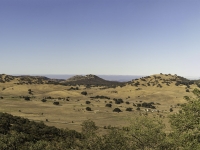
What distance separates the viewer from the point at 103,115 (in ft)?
202

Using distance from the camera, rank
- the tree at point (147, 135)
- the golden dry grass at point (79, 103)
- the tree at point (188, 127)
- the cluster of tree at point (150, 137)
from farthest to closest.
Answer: the golden dry grass at point (79, 103) < the tree at point (147, 135) < the cluster of tree at point (150, 137) < the tree at point (188, 127)

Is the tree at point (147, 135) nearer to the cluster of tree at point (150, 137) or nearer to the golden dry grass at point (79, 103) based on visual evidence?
the cluster of tree at point (150, 137)

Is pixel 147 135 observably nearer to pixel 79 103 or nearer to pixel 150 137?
pixel 150 137

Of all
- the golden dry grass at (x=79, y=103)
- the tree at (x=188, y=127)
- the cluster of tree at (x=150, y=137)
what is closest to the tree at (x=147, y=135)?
the cluster of tree at (x=150, y=137)

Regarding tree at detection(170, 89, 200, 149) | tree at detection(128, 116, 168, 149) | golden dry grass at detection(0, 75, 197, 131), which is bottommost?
golden dry grass at detection(0, 75, 197, 131)

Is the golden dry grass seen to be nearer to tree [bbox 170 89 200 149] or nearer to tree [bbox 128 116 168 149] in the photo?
tree [bbox 128 116 168 149]

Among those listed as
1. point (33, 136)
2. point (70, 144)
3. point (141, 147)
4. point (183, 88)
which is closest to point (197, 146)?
point (141, 147)

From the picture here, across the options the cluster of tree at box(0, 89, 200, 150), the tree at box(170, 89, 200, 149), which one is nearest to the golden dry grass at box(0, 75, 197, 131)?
the cluster of tree at box(0, 89, 200, 150)

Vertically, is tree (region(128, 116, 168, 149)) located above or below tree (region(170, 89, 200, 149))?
below

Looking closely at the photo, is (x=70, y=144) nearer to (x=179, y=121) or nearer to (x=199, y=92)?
(x=179, y=121)

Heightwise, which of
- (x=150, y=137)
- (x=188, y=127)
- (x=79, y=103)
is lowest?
(x=79, y=103)

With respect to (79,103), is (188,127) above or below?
above

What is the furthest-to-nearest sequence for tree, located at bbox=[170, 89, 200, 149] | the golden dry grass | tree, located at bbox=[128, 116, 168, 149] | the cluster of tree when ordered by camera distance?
the golden dry grass
tree, located at bbox=[128, 116, 168, 149]
the cluster of tree
tree, located at bbox=[170, 89, 200, 149]

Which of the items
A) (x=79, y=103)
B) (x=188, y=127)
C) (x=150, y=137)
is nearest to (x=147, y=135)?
(x=150, y=137)
